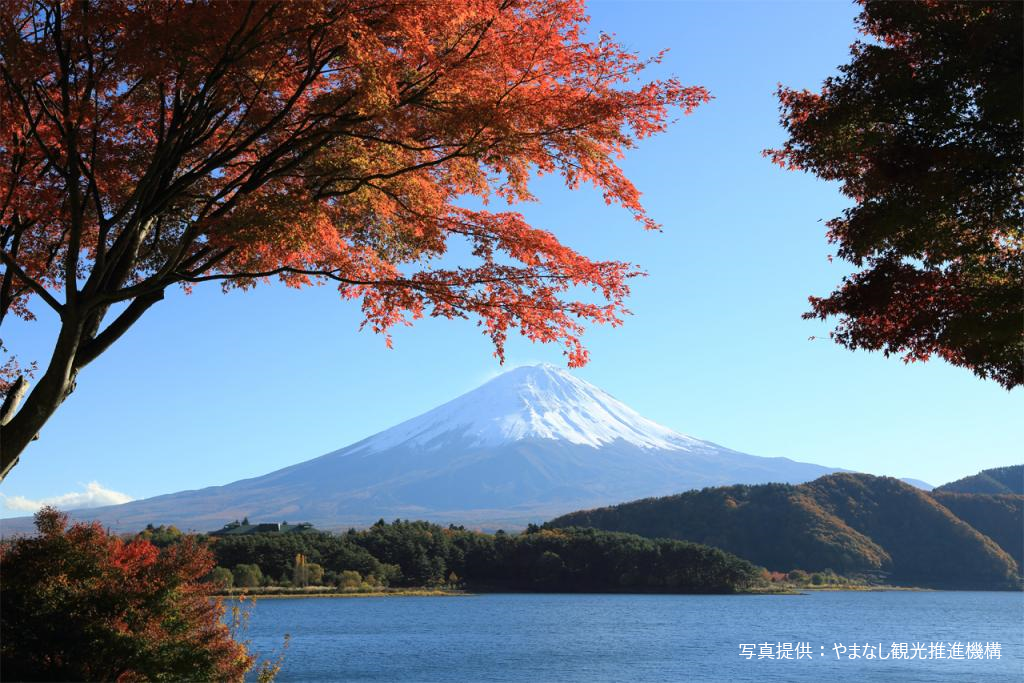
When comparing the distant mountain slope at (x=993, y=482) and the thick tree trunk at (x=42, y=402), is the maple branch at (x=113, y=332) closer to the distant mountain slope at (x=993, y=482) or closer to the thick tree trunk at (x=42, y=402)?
the thick tree trunk at (x=42, y=402)

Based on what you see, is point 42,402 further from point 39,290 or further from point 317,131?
point 317,131

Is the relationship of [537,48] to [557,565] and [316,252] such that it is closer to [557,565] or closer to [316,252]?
[316,252]

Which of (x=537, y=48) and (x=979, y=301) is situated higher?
(x=537, y=48)

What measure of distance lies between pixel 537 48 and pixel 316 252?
2.49 metres

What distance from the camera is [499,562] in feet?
253

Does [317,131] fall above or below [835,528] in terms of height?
above

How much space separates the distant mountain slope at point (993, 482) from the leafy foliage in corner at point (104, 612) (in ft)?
436

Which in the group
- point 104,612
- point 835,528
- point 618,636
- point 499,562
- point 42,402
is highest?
point 42,402

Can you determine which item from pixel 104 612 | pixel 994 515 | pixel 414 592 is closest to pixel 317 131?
pixel 104 612

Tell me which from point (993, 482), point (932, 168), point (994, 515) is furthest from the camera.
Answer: point (993, 482)

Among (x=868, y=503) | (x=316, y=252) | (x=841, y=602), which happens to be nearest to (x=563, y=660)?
(x=316, y=252)

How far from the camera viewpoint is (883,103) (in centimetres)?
665

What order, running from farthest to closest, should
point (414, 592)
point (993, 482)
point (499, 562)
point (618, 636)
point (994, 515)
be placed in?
point (993, 482)
point (994, 515)
point (499, 562)
point (414, 592)
point (618, 636)

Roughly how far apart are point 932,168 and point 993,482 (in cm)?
13936
